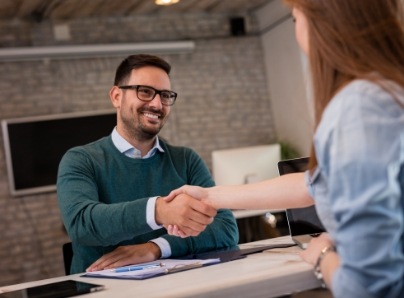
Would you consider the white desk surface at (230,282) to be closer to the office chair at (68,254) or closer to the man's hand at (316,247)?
the man's hand at (316,247)

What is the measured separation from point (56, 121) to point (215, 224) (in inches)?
195

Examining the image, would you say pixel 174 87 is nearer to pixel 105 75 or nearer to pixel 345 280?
pixel 105 75

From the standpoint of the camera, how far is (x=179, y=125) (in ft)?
25.8

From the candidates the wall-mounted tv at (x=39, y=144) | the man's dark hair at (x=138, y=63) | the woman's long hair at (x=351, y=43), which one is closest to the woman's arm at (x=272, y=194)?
the woman's long hair at (x=351, y=43)

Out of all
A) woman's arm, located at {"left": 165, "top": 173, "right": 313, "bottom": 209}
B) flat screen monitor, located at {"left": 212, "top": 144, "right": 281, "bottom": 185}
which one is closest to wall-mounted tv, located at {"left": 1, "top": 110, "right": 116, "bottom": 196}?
flat screen monitor, located at {"left": 212, "top": 144, "right": 281, "bottom": 185}

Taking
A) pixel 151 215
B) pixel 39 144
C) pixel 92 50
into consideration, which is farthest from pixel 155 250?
pixel 92 50

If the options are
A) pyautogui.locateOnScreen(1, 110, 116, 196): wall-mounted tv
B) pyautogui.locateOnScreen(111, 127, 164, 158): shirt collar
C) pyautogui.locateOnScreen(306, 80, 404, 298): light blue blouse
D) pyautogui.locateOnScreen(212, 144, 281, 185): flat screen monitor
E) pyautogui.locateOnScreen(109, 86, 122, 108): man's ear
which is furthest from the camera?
Result: pyautogui.locateOnScreen(1, 110, 116, 196): wall-mounted tv

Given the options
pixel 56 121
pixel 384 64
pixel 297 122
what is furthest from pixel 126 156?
pixel 297 122

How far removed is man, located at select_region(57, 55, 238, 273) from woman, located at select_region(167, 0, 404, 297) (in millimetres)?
930

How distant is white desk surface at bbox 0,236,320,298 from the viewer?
1.53m

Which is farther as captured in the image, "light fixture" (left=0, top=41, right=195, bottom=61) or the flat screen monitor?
"light fixture" (left=0, top=41, right=195, bottom=61)

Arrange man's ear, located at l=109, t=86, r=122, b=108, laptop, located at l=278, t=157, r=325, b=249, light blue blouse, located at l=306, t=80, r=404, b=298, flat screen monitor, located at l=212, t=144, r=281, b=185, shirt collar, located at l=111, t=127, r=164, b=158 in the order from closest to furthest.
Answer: light blue blouse, located at l=306, t=80, r=404, b=298 < laptop, located at l=278, t=157, r=325, b=249 < shirt collar, located at l=111, t=127, r=164, b=158 < man's ear, located at l=109, t=86, r=122, b=108 < flat screen monitor, located at l=212, t=144, r=281, b=185

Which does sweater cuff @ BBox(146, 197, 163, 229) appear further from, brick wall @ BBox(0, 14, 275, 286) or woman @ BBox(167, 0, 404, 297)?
brick wall @ BBox(0, 14, 275, 286)

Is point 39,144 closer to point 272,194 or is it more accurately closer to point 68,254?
point 68,254
